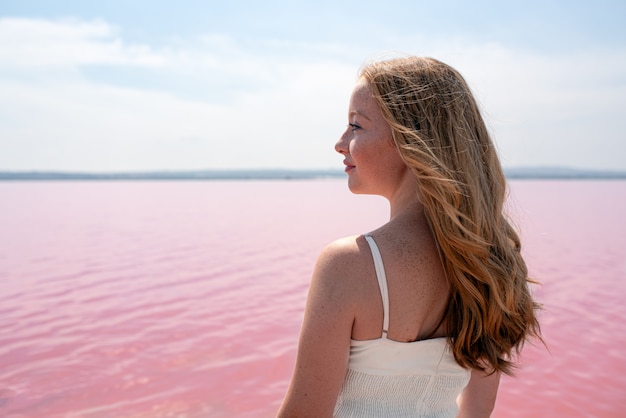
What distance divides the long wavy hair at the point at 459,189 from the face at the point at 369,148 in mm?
36

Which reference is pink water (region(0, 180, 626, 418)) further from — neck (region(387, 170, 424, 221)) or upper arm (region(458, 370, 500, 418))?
neck (region(387, 170, 424, 221))

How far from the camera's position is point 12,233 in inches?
527

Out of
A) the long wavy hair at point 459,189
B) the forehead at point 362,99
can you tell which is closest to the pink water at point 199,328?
the long wavy hair at point 459,189

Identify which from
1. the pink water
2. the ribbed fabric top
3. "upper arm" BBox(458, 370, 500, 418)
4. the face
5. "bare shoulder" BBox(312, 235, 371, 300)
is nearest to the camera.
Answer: "bare shoulder" BBox(312, 235, 371, 300)

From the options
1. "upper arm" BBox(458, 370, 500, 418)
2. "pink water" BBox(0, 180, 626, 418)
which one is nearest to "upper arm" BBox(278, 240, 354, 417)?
"upper arm" BBox(458, 370, 500, 418)

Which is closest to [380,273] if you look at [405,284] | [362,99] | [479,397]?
[405,284]

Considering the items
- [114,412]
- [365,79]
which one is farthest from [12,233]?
[365,79]

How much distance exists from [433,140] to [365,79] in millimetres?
256

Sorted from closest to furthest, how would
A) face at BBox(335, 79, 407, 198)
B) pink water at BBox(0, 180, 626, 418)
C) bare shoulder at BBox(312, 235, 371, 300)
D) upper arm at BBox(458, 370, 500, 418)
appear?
bare shoulder at BBox(312, 235, 371, 300) → face at BBox(335, 79, 407, 198) → upper arm at BBox(458, 370, 500, 418) → pink water at BBox(0, 180, 626, 418)

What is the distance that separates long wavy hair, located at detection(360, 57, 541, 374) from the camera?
1.33 meters

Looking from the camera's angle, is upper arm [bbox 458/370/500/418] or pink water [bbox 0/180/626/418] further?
pink water [bbox 0/180/626/418]

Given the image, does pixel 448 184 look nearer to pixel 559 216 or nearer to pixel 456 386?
pixel 456 386

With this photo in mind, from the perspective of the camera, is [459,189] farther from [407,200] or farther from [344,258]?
[344,258]

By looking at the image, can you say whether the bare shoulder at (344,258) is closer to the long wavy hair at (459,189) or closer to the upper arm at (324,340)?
the upper arm at (324,340)
